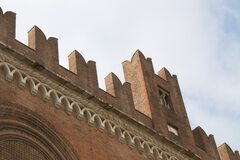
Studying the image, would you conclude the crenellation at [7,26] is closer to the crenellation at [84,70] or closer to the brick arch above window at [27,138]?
the brick arch above window at [27,138]

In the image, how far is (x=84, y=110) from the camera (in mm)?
14211

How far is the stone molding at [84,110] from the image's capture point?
1307cm

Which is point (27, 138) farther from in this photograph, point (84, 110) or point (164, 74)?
point (164, 74)

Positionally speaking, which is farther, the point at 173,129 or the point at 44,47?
the point at 173,129

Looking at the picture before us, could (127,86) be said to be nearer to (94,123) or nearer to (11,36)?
(94,123)

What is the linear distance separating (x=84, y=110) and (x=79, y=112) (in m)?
0.20

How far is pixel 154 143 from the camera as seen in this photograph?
15758mm

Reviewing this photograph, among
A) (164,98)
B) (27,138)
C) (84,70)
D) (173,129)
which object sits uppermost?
(164,98)

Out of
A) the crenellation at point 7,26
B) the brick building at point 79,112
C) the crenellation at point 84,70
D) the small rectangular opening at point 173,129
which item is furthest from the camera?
the small rectangular opening at point 173,129

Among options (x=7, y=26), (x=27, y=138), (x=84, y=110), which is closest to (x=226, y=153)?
(x=84, y=110)

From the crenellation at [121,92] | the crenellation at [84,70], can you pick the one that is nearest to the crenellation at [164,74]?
the crenellation at [121,92]

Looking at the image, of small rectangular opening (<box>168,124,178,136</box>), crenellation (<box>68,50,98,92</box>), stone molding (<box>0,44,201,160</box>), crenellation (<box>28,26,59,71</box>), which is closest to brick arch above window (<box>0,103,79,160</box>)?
stone molding (<box>0,44,201,160</box>)

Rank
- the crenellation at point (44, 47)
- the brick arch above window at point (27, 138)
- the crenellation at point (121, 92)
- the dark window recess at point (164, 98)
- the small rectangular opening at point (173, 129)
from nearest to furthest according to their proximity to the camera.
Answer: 1. the brick arch above window at point (27, 138)
2. the crenellation at point (44, 47)
3. the crenellation at point (121, 92)
4. the small rectangular opening at point (173, 129)
5. the dark window recess at point (164, 98)

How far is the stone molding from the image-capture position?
42.9 feet
